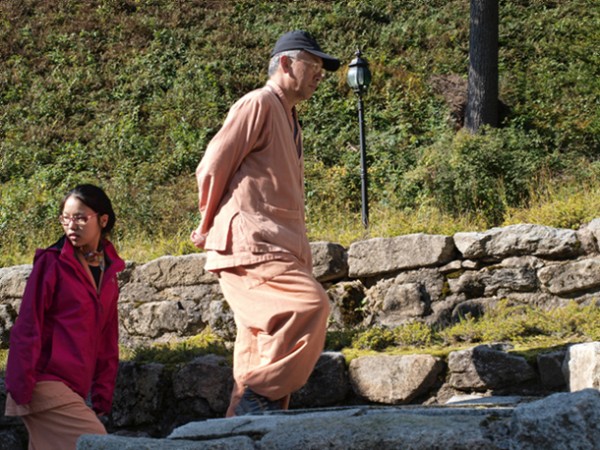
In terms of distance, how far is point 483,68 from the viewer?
36.3ft

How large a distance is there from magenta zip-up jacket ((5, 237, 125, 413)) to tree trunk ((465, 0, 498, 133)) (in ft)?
24.2

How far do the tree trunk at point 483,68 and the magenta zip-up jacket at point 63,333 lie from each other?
7364mm

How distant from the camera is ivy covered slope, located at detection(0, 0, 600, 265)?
28.3ft

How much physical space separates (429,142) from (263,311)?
7017 millimetres

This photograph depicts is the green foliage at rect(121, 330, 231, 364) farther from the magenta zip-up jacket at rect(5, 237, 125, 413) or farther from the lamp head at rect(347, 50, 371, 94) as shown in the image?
the lamp head at rect(347, 50, 371, 94)

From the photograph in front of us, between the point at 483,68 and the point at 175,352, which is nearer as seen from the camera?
the point at 175,352

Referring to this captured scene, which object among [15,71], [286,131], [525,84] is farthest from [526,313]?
[15,71]

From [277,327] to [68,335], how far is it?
2.95 feet

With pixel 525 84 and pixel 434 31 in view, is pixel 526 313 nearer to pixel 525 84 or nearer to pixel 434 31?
pixel 525 84

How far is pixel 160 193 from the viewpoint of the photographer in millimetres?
10336

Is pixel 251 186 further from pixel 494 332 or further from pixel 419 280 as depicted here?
pixel 419 280

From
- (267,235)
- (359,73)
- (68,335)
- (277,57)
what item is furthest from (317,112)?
Result: (68,335)

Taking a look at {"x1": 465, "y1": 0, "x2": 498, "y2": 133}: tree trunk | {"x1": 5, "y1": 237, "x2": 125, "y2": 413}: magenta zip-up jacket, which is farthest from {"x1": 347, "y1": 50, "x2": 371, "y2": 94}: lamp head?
{"x1": 5, "y1": 237, "x2": 125, "y2": 413}: magenta zip-up jacket

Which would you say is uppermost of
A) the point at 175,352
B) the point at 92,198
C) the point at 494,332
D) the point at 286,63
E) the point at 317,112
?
the point at 317,112
